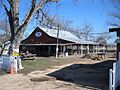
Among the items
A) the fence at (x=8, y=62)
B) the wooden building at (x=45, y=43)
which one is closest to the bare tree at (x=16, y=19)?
the fence at (x=8, y=62)

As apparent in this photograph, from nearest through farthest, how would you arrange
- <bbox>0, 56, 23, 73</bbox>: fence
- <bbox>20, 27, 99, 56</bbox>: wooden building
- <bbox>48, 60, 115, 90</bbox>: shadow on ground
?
<bbox>48, 60, 115, 90</bbox>: shadow on ground
<bbox>0, 56, 23, 73</bbox>: fence
<bbox>20, 27, 99, 56</bbox>: wooden building

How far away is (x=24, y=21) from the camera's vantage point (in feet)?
74.7

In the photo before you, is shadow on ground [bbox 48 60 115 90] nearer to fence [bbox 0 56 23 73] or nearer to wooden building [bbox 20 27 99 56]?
fence [bbox 0 56 23 73]

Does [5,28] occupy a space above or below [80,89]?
above

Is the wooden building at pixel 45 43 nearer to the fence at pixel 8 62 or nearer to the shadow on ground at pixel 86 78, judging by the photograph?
the fence at pixel 8 62

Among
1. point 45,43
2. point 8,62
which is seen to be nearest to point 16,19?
point 8,62

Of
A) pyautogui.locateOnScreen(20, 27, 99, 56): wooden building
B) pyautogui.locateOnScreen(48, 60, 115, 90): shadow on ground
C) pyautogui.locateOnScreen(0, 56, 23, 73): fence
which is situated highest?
pyautogui.locateOnScreen(20, 27, 99, 56): wooden building

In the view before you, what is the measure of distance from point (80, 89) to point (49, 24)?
16.2m

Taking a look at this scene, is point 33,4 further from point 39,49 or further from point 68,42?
point 39,49

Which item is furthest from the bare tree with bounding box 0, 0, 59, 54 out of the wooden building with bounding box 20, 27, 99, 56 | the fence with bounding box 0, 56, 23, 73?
the wooden building with bounding box 20, 27, 99, 56

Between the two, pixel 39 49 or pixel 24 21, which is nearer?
pixel 24 21

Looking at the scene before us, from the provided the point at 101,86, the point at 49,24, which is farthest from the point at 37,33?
the point at 101,86

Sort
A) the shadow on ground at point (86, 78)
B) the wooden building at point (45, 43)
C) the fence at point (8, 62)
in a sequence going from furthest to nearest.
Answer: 1. the wooden building at point (45, 43)
2. the fence at point (8, 62)
3. the shadow on ground at point (86, 78)

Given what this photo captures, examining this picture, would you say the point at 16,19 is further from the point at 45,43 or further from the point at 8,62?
the point at 45,43
